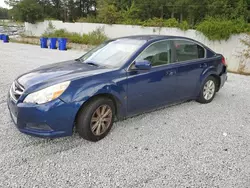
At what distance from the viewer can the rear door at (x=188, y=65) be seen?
4.05 m

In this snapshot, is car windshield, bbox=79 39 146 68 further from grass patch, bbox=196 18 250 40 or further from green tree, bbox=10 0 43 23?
green tree, bbox=10 0 43 23

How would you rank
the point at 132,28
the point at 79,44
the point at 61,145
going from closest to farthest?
the point at 61,145, the point at 132,28, the point at 79,44

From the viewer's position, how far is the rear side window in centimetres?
407

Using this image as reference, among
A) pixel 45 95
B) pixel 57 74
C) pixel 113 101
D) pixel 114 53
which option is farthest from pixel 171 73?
pixel 45 95

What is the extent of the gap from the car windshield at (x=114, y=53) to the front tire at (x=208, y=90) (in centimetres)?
178

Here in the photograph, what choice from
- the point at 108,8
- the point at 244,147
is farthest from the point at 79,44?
the point at 244,147

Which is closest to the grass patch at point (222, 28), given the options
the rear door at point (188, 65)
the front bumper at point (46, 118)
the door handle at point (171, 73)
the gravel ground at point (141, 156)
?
the rear door at point (188, 65)

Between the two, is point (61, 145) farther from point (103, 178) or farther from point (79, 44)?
point (79, 44)

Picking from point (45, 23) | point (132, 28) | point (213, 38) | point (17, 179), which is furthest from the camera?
point (45, 23)

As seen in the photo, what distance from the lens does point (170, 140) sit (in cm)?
322

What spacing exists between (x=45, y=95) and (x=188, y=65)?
266 centimetres

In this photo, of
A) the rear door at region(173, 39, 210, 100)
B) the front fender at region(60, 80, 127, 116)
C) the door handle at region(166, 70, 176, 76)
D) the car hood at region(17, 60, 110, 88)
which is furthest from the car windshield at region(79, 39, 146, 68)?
the rear door at region(173, 39, 210, 100)

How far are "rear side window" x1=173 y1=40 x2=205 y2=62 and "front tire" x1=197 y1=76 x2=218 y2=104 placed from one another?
56 centimetres

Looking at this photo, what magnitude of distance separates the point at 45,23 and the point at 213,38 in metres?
17.2
